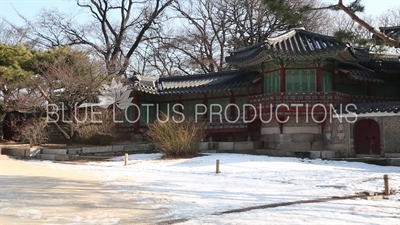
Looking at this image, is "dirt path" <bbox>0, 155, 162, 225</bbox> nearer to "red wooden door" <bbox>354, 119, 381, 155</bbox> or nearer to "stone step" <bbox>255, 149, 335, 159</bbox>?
"stone step" <bbox>255, 149, 335, 159</bbox>

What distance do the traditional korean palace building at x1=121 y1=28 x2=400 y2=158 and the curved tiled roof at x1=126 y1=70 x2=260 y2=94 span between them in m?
0.07

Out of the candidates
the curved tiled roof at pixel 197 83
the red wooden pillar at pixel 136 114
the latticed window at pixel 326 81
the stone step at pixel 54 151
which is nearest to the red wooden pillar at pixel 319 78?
the latticed window at pixel 326 81

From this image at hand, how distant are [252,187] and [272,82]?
9.80m

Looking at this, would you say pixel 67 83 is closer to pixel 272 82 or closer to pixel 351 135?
pixel 272 82

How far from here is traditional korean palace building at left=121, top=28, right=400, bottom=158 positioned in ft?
55.7

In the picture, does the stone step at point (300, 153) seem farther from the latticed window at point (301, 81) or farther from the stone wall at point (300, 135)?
the latticed window at point (301, 81)

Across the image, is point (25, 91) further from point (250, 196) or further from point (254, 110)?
point (250, 196)

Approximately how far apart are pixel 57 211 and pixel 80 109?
15.4 m

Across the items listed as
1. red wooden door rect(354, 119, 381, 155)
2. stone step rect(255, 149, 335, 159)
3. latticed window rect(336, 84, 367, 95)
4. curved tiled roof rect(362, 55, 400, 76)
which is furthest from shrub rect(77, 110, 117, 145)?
curved tiled roof rect(362, 55, 400, 76)

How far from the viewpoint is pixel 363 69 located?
20.9 metres

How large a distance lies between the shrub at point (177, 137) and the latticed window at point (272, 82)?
409 centimetres

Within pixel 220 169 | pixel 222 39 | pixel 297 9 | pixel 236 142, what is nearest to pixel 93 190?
pixel 220 169

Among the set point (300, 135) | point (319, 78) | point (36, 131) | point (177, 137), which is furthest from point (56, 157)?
point (319, 78)

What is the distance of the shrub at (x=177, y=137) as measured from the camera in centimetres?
1733
